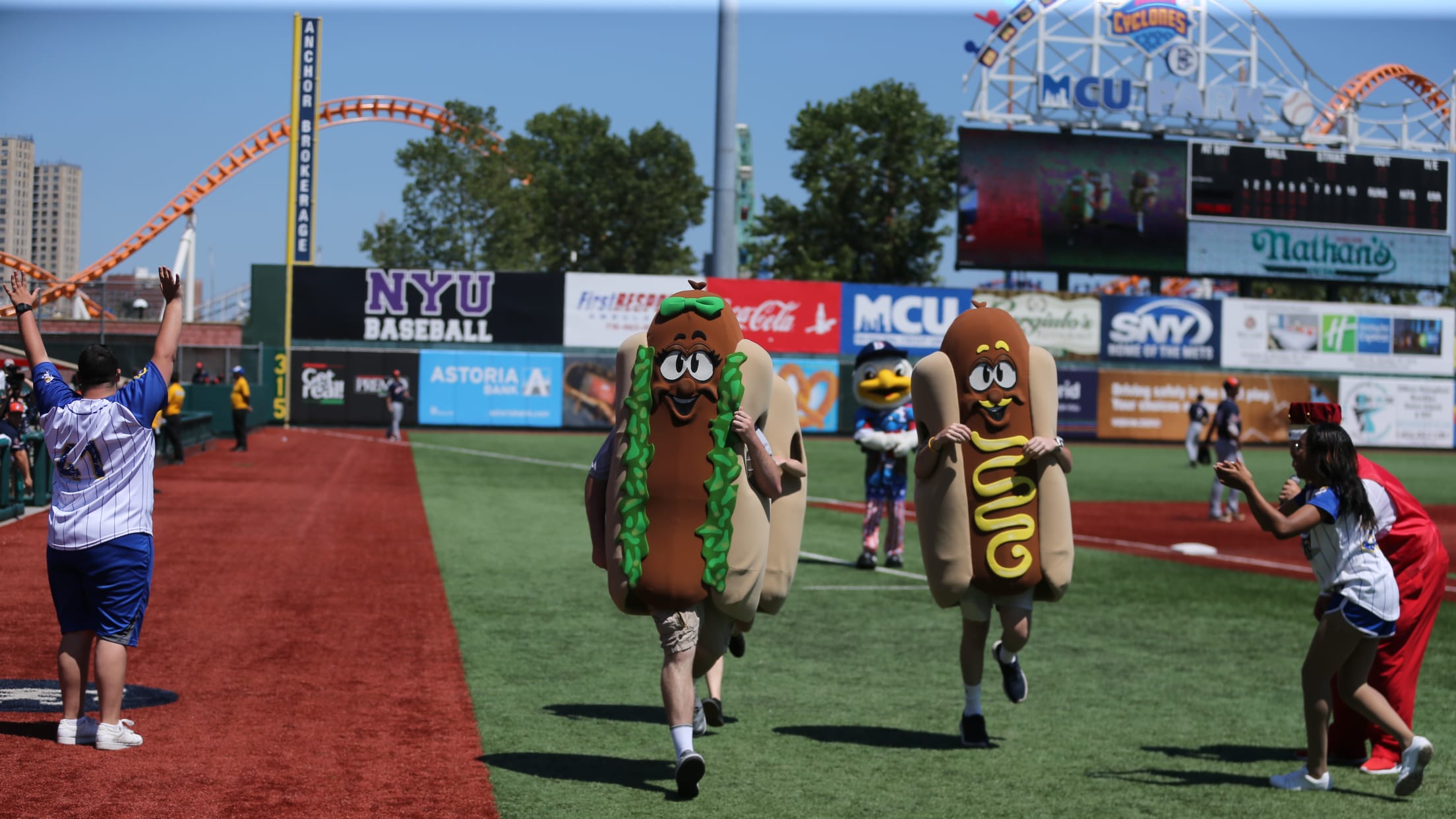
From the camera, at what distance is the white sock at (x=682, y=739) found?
5.84 meters

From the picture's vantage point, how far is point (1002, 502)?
6.64 meters

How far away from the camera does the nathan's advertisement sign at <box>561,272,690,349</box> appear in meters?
43.3

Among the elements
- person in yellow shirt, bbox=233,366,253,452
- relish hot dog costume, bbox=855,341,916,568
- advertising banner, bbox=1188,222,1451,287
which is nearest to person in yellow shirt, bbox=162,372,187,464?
person in yellow shirt, bbox=233,366,253,452

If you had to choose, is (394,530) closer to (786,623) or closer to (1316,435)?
(786,623)

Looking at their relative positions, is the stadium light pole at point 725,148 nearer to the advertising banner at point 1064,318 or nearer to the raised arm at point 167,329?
the raised arm at point 167,329

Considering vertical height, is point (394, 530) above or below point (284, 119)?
below

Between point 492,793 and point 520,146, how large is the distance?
67088 millimetres

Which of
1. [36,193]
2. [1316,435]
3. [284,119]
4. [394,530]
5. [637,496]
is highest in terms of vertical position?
[284,119]

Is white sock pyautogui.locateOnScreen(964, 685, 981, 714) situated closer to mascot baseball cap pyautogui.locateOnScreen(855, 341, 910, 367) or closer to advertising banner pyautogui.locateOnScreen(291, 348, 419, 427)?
mascot baseball cap pyautogui.locateOnScreen(855, 341, 910, 367)

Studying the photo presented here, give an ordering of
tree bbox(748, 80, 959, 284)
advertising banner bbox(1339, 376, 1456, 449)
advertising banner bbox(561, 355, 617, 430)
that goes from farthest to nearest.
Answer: tree bbox(748, 80, 959, 284), advertising banner bbox(1339, 376, 1456, 449), advertising banner bbox(561, 355, 617, 430)

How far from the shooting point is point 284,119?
179 feet

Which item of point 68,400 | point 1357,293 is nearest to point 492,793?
point 68,400

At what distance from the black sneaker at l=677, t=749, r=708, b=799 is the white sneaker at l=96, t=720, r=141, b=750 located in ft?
8.99

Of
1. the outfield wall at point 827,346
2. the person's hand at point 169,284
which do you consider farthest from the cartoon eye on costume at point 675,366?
the outfield wall at point 827,346
